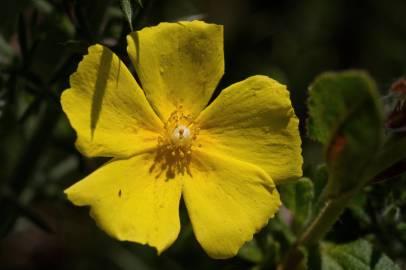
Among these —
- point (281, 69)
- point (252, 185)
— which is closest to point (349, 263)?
point (252, 185)

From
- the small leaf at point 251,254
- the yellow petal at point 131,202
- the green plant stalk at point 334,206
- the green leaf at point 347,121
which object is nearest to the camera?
the green leaf at point 347,121

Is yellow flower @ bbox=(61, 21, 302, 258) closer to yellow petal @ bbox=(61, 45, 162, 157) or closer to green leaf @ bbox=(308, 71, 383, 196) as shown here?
yellow petal @ bbox=(61, 45, 162, 157)

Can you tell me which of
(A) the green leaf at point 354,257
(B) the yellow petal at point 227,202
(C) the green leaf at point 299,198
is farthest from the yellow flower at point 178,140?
(A) the green leaf at point 354,257

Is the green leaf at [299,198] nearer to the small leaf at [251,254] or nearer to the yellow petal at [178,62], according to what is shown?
the small leaf at [251,254]

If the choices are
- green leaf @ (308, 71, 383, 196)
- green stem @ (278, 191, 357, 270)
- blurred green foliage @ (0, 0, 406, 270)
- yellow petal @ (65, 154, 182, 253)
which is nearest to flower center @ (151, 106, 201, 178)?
yellow petal @ (65, 154, 182, 253)

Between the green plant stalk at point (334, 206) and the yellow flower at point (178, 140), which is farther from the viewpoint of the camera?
the yellow flower at point (178, 140)

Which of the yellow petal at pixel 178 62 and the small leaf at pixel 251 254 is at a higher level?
the yellow petal at pixel 178 62

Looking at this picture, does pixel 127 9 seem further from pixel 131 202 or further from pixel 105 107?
pixel 131 202

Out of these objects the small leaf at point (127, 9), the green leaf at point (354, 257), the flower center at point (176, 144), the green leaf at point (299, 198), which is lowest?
the green leaf at point (354, 257)

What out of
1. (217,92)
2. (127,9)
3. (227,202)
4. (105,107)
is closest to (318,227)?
(227,202)
